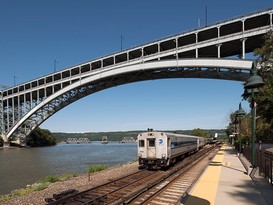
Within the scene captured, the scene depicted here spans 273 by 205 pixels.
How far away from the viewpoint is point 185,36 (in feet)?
141

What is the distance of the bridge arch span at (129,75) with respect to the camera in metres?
38.9

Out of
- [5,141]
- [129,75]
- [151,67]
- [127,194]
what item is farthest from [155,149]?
[5,141]

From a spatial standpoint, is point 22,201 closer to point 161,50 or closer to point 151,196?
point 151,196

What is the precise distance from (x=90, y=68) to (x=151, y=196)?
50646mm

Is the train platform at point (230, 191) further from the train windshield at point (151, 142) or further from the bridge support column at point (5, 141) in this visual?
the bridge support column at point (5, 141)

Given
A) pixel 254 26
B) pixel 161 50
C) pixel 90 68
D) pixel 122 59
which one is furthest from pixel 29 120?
pixel 254 26

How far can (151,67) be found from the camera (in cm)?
4631

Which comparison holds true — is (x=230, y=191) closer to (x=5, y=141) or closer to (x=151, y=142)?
(x=151, y=142)

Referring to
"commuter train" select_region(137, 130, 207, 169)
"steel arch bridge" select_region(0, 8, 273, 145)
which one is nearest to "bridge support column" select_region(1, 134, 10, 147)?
"steel arch bridge" select_region(0, 8, 273, 145)

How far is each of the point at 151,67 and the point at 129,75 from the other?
10522 millimetres

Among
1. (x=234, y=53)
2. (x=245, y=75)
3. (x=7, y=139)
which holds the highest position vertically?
(x=234, y=53)

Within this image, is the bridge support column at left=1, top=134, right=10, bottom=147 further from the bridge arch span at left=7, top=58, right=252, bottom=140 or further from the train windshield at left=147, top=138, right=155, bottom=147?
the train windshield at left=147, top=138, right=155, bottom=147

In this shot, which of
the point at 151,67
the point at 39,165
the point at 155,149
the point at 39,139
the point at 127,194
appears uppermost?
the point at 151,67

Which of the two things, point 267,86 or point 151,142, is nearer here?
point 267,86
